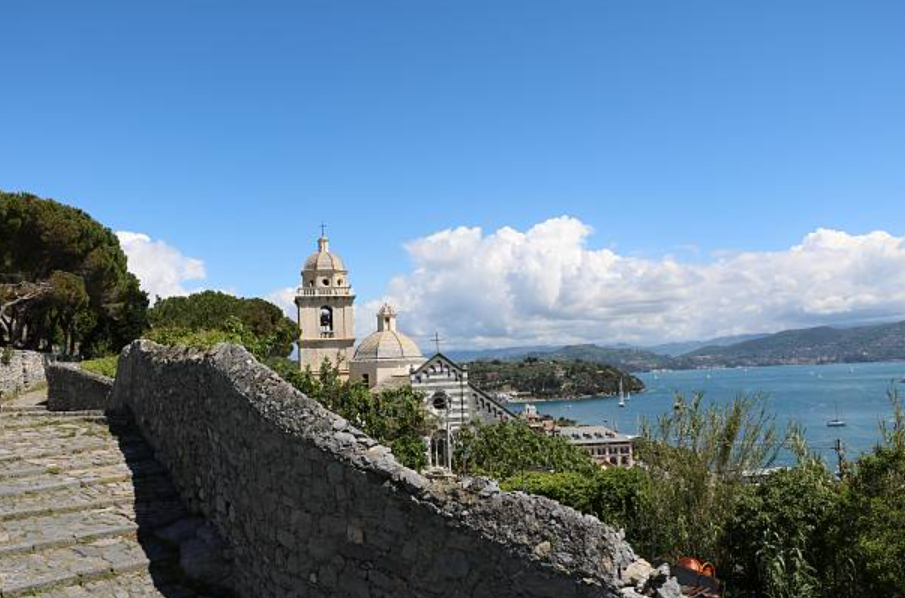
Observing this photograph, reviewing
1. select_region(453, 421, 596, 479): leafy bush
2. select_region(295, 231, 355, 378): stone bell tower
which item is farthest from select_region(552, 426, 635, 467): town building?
select_region(453, 421, 596, 479): leafy bush

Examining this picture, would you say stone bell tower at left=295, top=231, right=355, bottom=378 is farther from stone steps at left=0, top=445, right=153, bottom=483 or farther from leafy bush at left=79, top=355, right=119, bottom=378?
stone steps at left=0, top=445, right=153, bottom=483

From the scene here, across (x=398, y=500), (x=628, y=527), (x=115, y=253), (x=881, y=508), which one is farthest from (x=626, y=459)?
(x=398, y=500)

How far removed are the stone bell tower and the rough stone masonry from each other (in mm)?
40692

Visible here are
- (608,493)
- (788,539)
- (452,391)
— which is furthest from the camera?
(452,391)

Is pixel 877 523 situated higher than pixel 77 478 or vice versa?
pixel 77 478

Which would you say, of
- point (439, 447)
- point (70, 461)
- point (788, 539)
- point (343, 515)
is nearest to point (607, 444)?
point (439, 447)

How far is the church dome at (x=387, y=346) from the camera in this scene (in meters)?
42.1

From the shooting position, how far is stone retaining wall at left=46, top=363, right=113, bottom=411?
14.9 meters

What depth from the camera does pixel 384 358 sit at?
41906mm

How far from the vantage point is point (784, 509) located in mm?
9547

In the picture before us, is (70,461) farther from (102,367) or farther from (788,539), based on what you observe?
(102,367)

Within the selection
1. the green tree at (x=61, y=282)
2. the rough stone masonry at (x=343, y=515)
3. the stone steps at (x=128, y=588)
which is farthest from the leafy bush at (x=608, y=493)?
the green tree at (x=61, y=282)

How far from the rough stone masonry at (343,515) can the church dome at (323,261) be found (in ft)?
136

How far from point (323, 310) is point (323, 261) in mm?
3263
